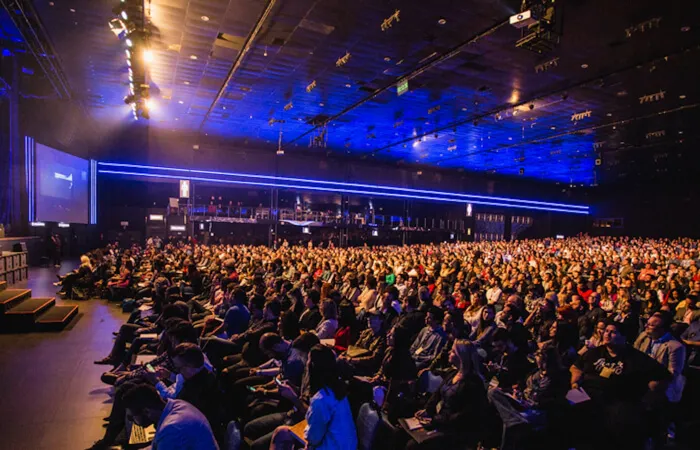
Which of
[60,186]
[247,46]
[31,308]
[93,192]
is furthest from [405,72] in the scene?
[93,192]

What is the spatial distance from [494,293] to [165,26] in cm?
806

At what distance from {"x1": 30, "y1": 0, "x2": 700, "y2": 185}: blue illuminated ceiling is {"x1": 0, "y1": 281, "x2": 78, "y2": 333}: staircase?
5.28 metres

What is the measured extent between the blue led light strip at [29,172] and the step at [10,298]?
5567 mm

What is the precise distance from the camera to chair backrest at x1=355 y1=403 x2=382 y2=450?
2441mm

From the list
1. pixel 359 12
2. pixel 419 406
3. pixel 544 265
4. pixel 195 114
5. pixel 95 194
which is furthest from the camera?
pixel 95 194

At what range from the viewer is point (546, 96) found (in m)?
11.9

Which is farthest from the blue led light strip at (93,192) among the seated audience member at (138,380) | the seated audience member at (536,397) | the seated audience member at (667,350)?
the seated audience member at (667,350)

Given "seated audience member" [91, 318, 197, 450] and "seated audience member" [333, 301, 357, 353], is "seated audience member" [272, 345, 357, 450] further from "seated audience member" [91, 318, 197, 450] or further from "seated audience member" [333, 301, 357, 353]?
"seated audience member" [333, 301, 357, 353]

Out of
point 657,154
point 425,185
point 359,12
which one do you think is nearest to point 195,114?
point 359,12

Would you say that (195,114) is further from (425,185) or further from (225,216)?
(425,185)

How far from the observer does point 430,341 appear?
453cm

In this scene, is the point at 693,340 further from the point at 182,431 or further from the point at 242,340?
the point at 182,431

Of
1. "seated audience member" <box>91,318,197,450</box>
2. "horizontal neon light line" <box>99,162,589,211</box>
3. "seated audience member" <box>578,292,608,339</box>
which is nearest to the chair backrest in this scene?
"seated audience member" <box>91,318,197,450</box>

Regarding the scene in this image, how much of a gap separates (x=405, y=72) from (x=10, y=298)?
9.30 meters
